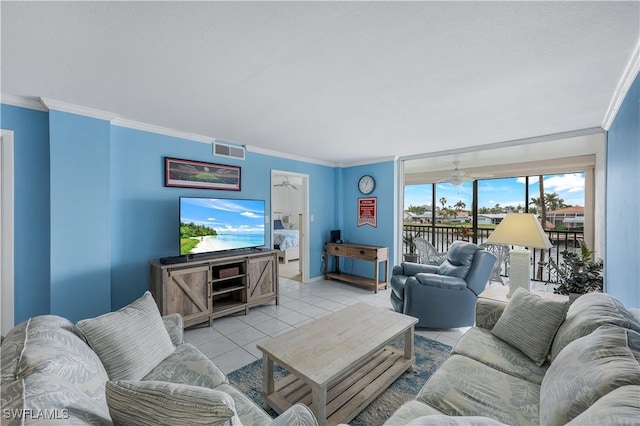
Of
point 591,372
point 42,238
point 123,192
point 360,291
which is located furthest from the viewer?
point 360,291

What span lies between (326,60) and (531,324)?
7.08 feet

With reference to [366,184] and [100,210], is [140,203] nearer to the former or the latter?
[100,210]

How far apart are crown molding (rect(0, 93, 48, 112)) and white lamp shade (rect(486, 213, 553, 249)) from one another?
4.55m

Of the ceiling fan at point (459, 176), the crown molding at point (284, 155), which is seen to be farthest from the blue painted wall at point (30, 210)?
the ceiling fan at point (459, 176)

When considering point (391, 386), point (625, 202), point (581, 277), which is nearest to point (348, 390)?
point (391, 386)

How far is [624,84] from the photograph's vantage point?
191 centimetres

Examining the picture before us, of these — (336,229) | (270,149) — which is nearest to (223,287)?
(270,149)

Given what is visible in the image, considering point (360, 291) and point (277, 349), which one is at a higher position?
point (277, 349)

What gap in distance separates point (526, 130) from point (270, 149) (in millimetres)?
3393

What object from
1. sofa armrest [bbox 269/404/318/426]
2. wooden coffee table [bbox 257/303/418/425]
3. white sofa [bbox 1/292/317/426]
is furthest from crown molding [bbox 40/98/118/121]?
sofa armrest [bbox 269/404/318/426]

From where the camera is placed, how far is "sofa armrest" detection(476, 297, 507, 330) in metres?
2.06

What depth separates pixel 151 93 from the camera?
87.0 inches

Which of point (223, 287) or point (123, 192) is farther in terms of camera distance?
point (223, 287)

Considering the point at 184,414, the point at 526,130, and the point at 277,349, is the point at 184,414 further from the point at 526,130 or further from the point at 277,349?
the point at 526,130
